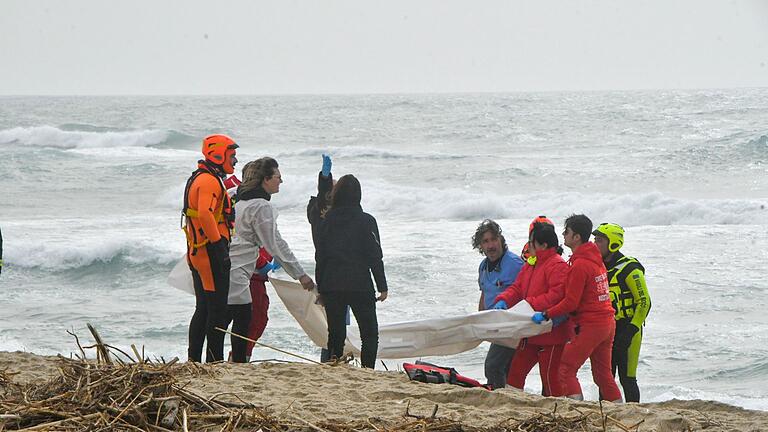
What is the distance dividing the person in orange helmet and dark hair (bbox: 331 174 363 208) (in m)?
0.73

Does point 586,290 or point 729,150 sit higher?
point 729,150

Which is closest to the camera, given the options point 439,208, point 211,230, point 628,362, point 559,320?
point 211,230

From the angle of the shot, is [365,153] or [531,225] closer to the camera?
[531,225]

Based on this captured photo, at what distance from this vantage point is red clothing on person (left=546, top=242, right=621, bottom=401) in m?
6.35

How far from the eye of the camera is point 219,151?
21.4ft

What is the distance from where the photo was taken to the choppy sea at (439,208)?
38.9 feet

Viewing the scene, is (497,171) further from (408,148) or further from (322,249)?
Answer: (322,249)

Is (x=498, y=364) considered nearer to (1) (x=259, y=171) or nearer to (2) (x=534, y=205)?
(1) (x=259, y=171)

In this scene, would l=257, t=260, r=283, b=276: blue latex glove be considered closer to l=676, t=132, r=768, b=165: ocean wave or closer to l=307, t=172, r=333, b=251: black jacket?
l=307, t=172, r=333, b=251: black jacket

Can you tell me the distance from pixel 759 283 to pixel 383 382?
1031cm

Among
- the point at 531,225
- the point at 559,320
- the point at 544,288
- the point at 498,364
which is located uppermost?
the point at 531,225

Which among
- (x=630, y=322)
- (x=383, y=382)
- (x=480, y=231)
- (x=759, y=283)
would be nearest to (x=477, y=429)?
(x=383, y=382)

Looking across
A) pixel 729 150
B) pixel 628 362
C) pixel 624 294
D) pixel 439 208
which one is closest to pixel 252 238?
pixel 624 294

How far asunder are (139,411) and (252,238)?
344 centimetres
